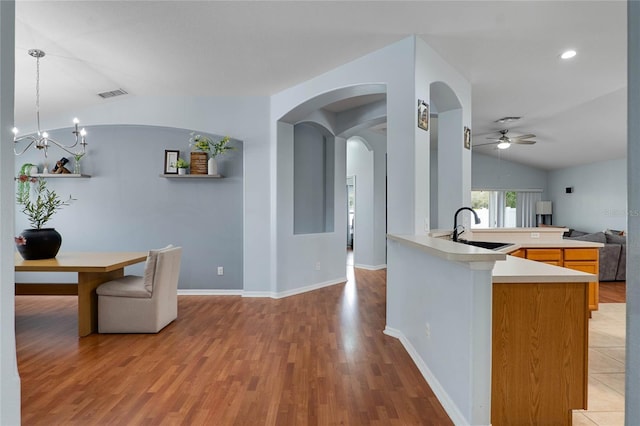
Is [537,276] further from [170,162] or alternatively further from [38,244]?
[170,162]

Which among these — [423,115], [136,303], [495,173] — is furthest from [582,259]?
[495,173]

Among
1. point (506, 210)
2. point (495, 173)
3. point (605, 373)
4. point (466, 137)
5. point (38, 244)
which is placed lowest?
point (605, 373)

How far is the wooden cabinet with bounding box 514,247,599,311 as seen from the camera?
3924 millimetres

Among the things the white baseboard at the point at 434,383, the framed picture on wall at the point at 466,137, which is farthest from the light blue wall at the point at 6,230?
the framed picture on wall at the point at 466,137

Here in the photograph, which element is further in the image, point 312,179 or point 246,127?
→ point 312,179

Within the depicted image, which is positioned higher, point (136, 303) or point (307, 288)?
point (136, 303)

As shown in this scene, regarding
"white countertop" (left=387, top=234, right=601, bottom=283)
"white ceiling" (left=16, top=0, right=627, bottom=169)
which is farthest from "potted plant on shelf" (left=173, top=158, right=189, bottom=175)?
"white countertop" (left=387, top=234, right=601, bottom=283)

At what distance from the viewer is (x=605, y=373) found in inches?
102

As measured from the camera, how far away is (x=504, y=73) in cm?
398

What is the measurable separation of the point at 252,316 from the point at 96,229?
2.78 meters

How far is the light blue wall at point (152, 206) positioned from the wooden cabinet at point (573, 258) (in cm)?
367

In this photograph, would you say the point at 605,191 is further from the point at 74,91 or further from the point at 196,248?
the point at 74,91

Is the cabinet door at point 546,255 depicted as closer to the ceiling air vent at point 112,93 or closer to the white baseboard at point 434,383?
the white baseboard at point 434,383

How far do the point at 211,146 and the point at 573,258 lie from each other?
15.4 ft
